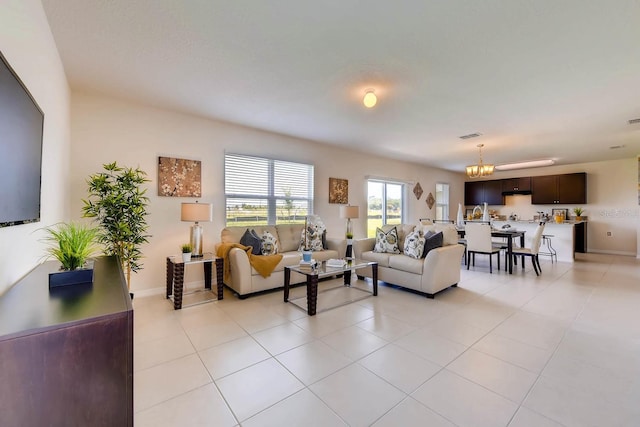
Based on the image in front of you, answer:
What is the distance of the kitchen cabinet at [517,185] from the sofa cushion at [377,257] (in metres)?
6.71

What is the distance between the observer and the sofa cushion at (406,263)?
11.8 feet

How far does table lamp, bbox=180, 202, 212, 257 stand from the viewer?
3.30 metres

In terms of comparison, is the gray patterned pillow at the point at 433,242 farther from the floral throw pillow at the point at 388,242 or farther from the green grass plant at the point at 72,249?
the green grass plant at the point at 72,249

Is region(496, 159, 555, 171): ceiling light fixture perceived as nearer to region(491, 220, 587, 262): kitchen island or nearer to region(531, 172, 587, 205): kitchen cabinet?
region(531, 172, 587, 205): kitchen cabinet

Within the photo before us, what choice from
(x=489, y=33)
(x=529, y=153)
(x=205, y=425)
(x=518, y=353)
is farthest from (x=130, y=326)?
(x=529, y=153)

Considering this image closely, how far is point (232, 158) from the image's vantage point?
169 inches

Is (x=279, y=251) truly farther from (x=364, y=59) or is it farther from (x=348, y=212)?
(x=364, y=59)

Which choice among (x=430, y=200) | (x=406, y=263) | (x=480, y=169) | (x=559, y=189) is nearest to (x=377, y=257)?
(x=406, y=263)

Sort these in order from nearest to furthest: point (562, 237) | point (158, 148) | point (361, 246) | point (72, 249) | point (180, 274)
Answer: point (72, 249)
point (180, 274)
point (158, 148)
point (361, 246)
point (562, 237)

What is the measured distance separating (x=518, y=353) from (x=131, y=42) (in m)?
4.08

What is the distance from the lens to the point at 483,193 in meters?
9.09

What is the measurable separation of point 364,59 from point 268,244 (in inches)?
103

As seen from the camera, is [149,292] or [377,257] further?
[377,257]

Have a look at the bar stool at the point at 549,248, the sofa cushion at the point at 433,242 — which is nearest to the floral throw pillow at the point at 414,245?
the sofa cushion at the point at 433,242
